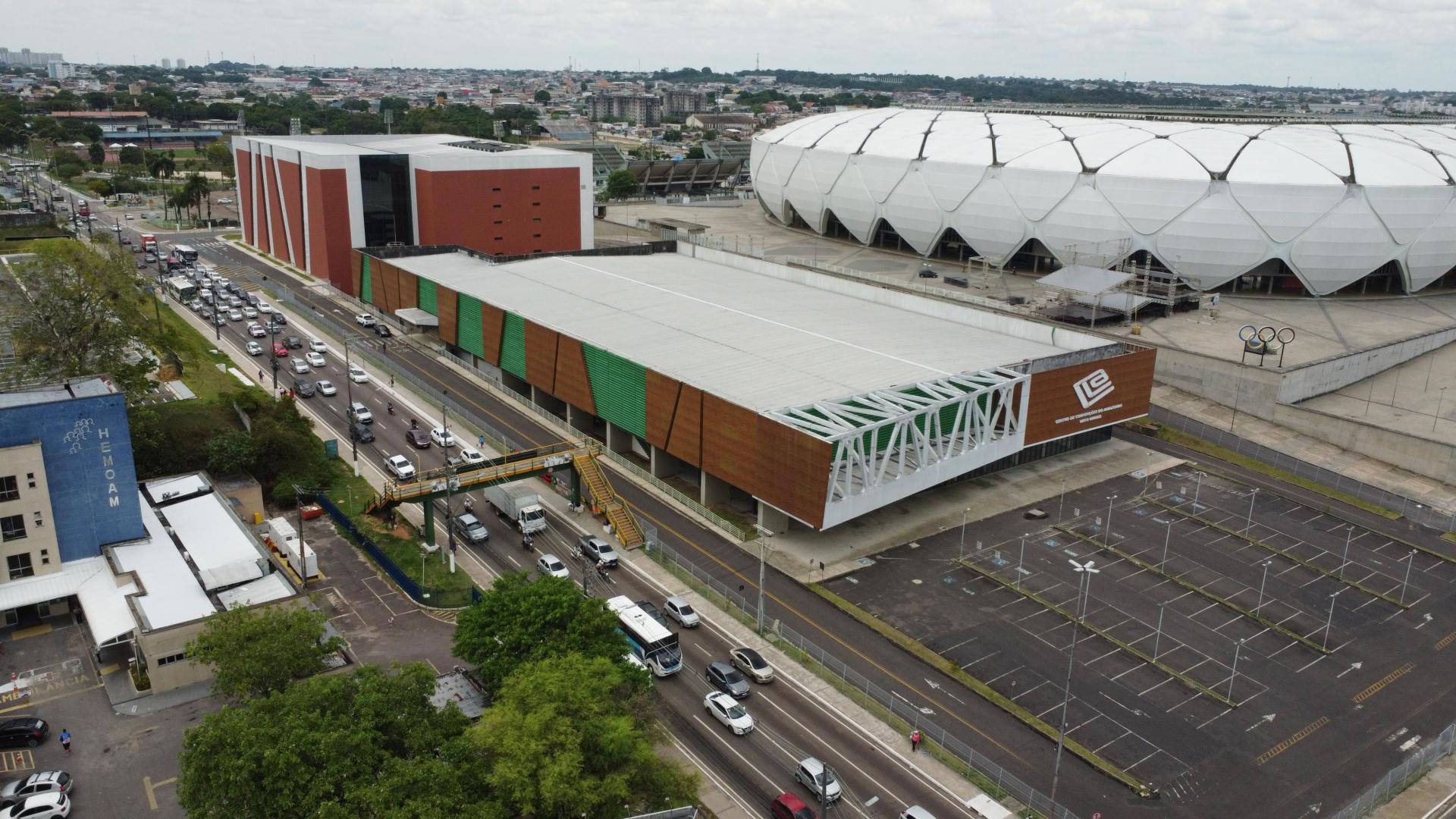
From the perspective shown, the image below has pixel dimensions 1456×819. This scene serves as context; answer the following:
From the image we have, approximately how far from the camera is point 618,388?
187ft

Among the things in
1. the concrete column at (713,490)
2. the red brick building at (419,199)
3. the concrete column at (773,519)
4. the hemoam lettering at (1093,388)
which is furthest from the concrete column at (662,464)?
the red brick building at (419,199)

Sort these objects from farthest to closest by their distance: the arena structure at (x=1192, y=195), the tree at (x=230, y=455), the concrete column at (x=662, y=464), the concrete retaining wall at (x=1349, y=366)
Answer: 1. the arena structure at (x=1192, y=195)
2. the concrete retaining wall at (x=1349, y=366)
3. the concrete column at (x=662, y=464)
4. the tree at (x=230, y=455)

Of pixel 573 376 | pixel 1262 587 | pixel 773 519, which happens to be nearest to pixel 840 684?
pixel 773 519

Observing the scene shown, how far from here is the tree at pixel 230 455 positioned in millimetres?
51219

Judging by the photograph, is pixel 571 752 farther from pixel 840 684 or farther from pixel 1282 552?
pixel 1282 552

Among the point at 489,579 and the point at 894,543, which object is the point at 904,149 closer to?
the point at 894,543

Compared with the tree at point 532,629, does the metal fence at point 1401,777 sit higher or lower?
lower

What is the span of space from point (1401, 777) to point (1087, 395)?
28.7 metres

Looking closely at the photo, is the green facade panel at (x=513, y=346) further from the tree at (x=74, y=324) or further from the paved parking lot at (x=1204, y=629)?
the paved parking lot at (x=1204, y=629)

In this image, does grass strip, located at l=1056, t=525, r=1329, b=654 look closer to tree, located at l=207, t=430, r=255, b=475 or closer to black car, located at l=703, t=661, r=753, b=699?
black car, located at l=703, t=661, r=753, b=699

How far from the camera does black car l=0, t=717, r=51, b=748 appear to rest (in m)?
32.2

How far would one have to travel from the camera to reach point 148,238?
12138 cm

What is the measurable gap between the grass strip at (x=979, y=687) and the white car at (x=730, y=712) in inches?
321

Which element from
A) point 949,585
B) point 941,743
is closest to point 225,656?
point 941,743
